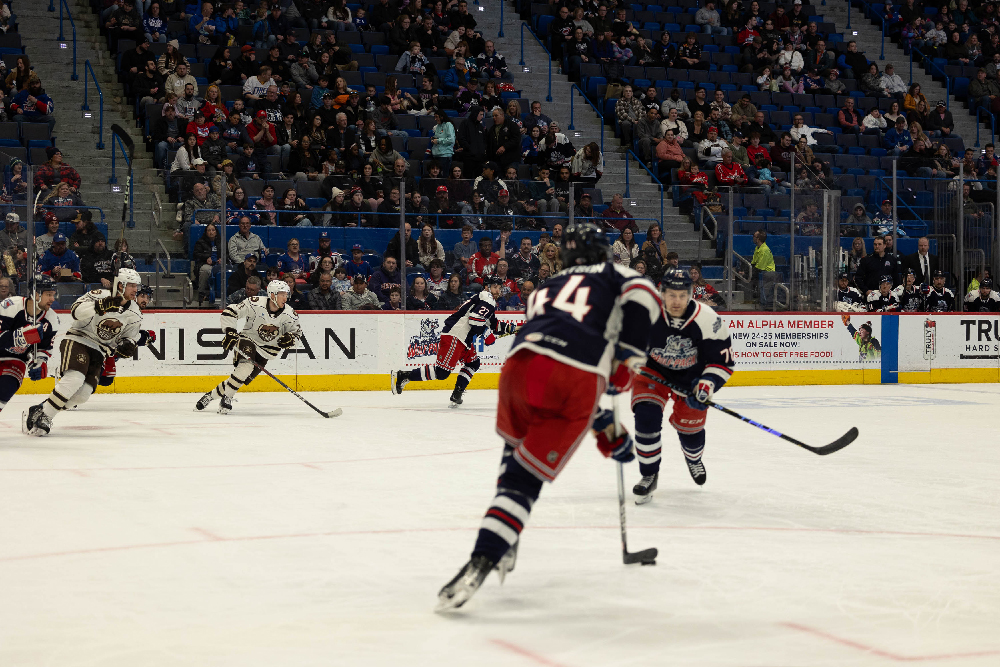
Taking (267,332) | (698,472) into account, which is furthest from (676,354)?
(267,332)

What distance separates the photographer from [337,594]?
12.0ft

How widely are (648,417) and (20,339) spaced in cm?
460

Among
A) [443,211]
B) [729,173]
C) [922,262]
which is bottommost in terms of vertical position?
[922,262]

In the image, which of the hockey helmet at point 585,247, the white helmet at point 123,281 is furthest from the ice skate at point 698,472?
the white helmet at point 123,281

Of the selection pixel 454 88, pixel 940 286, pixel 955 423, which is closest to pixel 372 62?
pixel 454 88

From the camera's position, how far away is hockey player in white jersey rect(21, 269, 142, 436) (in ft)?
26.9

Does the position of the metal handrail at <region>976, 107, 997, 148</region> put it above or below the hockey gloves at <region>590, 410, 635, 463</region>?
above

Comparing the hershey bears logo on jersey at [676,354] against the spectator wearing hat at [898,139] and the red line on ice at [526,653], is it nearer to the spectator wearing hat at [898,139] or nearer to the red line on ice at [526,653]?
the red line on ice at [526,653]

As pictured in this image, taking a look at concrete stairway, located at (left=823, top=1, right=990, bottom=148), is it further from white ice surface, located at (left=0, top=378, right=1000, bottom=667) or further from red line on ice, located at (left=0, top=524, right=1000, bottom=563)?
red line on ice, located at (left=0, top=524, right=1000, bottom=563)

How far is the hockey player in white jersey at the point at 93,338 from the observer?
8.20 m

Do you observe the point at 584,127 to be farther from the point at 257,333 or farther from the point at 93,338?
the point at 93,338

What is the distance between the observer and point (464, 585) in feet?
11.1

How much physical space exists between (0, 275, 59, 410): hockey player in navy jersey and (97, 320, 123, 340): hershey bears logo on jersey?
361 mm

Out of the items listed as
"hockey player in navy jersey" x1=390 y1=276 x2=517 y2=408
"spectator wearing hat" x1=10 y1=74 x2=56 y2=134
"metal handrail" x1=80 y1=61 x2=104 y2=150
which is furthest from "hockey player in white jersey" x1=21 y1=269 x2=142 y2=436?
"metal handrail" x1=80 y1=61 x2=104 y2=150
